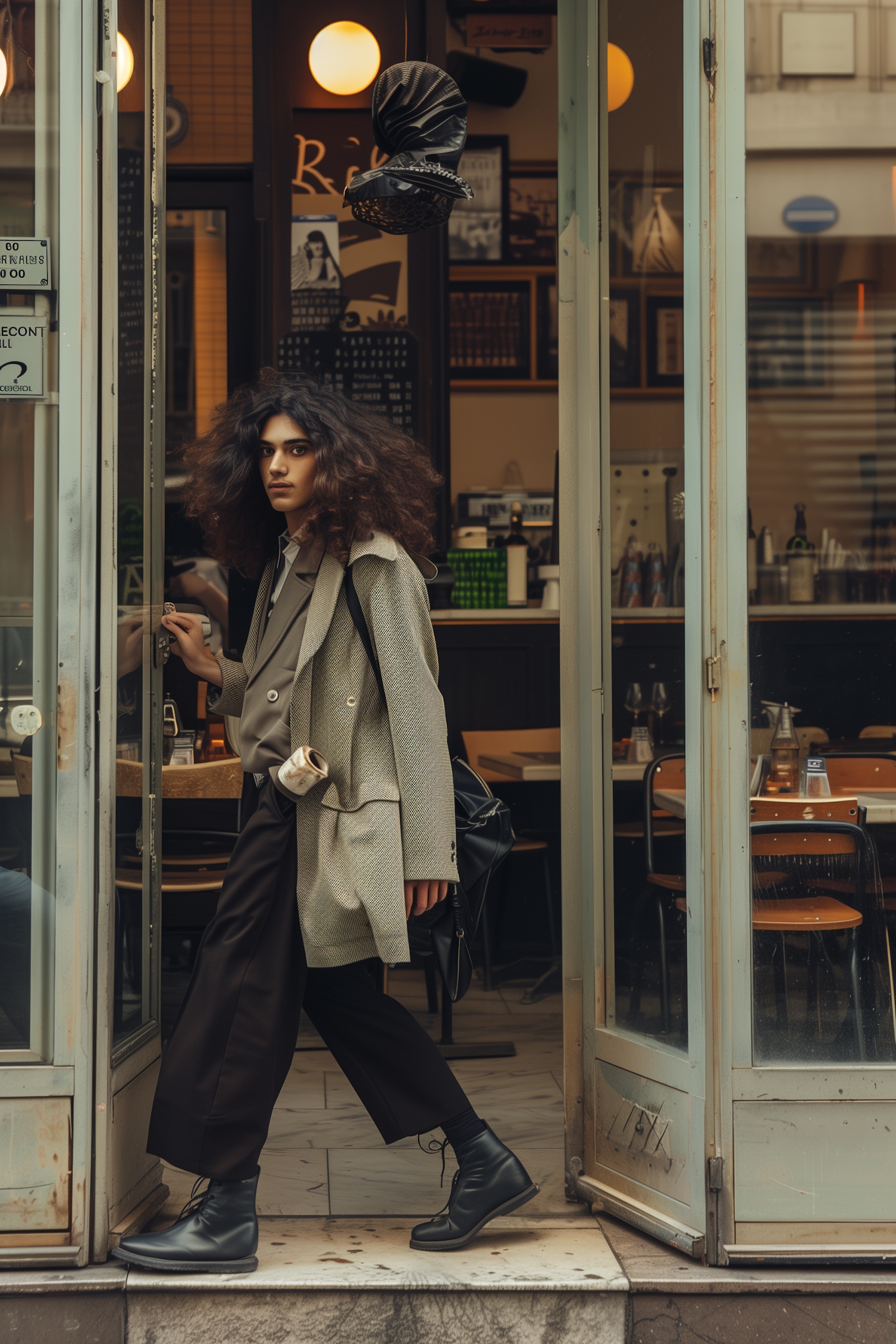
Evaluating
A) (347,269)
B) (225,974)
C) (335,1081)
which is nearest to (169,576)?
(347,269)

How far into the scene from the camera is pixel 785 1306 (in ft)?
9.59

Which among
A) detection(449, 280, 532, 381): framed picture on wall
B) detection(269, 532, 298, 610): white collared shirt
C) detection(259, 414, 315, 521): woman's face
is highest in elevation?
detection(449, 280, 532, 381): framed picture on wall

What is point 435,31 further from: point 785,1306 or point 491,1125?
point 785,1306

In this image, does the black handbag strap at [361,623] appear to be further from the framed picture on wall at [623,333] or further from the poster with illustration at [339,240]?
the poster with illustration at [339,240]

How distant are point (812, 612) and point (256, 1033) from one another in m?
1.66

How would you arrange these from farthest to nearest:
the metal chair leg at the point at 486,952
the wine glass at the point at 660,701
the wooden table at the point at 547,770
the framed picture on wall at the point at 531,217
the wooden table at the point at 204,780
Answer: the framed picture on wall at the point at 531,217 → the metal chair leg at the point at 486,952 → the wooden table at the point at 204,780 → the wooden table at the point at 547,770 → the wine glass at the point at 660,701

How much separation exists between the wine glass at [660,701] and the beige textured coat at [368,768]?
54 centimetres

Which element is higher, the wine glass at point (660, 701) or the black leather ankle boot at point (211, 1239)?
the wine glass at point (660, 701)

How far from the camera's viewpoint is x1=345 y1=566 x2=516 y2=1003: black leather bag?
3.06 meters

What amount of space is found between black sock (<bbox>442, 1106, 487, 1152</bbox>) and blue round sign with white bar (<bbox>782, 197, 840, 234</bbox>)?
2291 millimetres

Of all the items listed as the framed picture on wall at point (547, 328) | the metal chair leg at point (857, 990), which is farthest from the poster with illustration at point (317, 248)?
the metal chair leg at point (857, 990)

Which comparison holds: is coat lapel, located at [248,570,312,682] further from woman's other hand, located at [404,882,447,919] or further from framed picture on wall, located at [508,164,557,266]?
framed picture on wall, located at [508,164,557,266]

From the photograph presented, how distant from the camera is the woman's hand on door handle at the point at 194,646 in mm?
3244

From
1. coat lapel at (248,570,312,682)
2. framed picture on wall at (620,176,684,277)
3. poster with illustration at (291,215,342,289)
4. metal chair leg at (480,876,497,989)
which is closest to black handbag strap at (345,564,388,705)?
coat lapel at (248,570,312,682)
